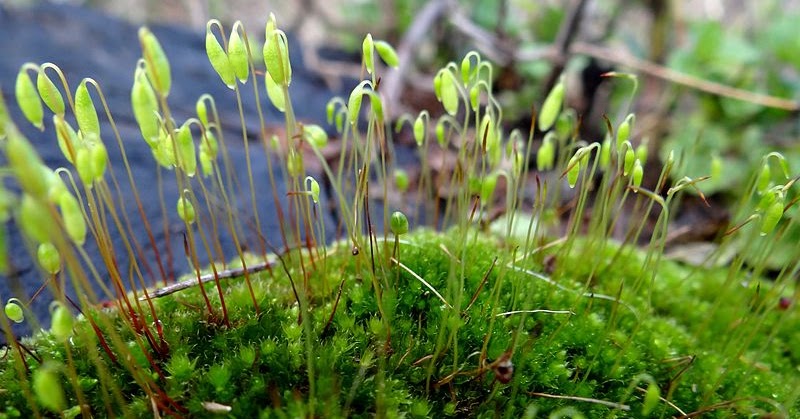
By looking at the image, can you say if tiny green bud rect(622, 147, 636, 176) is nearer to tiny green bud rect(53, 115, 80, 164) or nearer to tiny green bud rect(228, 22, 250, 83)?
tiny green bud rect(228, 22, 250, 83)

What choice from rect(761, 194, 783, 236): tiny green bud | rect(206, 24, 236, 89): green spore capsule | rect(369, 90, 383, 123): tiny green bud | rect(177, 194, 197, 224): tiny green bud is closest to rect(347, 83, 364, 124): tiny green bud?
rect(369, 90, 383, 123): tiny green bud

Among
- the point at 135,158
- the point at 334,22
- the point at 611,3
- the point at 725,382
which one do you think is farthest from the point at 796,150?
the point at 334,22

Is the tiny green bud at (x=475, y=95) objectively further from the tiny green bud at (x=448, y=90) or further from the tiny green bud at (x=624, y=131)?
the tiny green bud at (x=624, y=131)

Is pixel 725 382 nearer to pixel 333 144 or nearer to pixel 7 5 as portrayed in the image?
pixel 333 144

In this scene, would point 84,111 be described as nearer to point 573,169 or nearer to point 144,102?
point 144,102

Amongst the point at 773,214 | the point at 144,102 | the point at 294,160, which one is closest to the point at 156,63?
the point at 144,102

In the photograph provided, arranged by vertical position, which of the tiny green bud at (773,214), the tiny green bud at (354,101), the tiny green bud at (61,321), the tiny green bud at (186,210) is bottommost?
the tiny green bud at (773,214)

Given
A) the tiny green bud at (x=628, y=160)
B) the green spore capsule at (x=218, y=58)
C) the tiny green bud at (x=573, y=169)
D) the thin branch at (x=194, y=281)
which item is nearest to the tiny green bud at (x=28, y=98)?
the green spore capsule at (x=218, y=58)
